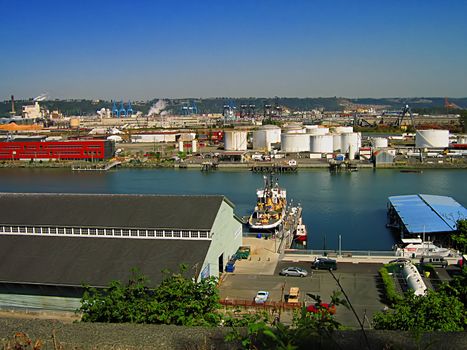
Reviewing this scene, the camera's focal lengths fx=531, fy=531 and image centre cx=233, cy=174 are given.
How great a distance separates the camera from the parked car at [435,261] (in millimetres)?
3531

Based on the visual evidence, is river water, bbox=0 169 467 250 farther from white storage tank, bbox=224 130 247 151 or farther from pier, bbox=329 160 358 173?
white storage tank, bbox=224 130 247 151

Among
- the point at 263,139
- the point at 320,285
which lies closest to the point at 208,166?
the point at 263,139

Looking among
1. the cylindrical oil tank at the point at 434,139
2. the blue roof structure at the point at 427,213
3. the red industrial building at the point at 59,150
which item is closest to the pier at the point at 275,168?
the red industrial building at the point at 59,150

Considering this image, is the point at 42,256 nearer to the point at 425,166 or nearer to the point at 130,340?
the point at 130,340

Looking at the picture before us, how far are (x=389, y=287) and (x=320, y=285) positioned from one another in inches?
15.7

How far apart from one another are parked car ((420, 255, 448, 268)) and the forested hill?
4140 centimetres

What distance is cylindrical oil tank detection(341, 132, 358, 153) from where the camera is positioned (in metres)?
12.2

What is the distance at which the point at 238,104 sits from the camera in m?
61.6

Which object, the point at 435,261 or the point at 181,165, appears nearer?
the point at 435,261

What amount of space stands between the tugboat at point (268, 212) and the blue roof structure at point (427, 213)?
116 centimetres

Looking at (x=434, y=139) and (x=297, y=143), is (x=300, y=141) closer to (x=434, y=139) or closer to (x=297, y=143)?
(x=297, y=143)

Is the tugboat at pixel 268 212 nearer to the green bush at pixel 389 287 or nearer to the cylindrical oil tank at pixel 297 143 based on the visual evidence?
the green bush at pixel 389 287

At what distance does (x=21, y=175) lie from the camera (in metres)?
10.8

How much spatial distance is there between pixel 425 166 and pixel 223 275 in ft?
27.8
